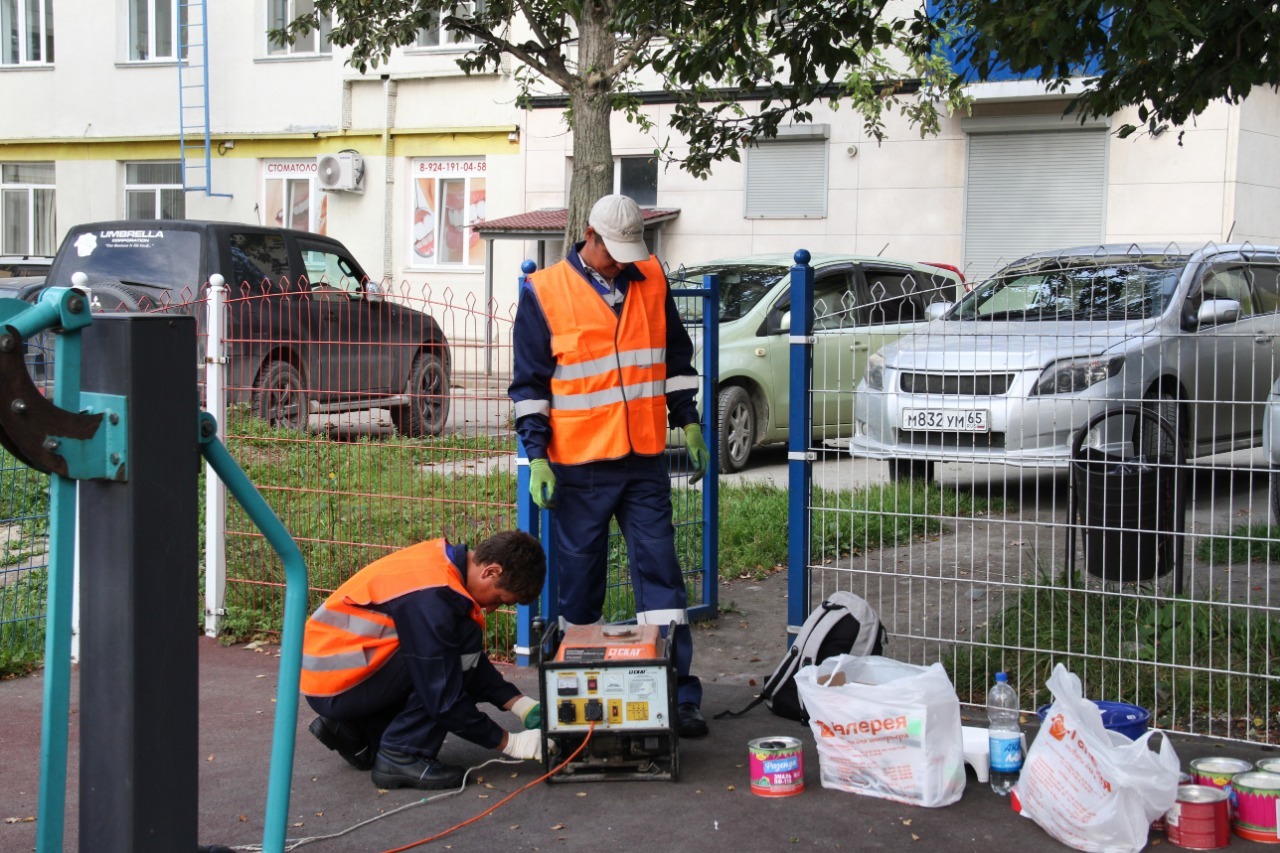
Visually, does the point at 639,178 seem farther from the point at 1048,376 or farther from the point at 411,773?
the point at 411,773

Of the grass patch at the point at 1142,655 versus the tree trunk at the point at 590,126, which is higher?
the tree trunk at the point at 590,126

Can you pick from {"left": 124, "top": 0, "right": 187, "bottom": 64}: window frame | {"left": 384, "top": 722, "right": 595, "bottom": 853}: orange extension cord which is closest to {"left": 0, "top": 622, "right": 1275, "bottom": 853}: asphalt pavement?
{"left": 384, "top": 722, "right": 595, "bottom": 853}: orange extension cord

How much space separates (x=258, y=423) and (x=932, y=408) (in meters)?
3.36

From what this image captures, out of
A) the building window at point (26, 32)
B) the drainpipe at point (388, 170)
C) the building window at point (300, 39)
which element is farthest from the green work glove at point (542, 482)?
the building window at point (26, 32)

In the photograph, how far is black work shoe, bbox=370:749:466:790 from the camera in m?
4.64

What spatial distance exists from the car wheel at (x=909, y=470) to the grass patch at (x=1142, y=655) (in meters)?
0.59

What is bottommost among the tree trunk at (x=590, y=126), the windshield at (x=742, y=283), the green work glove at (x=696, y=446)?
the green work glove at (x=696, y=446)

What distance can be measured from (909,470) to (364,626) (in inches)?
85.8

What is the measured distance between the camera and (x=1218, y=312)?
19.9 ft

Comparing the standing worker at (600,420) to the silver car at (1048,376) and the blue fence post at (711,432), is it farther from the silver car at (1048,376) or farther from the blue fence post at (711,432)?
the blue fence post at (711,432)

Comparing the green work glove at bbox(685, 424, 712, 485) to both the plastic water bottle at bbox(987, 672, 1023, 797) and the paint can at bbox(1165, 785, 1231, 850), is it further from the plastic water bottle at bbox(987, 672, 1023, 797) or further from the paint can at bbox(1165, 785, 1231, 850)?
the paint can at bbox(1165, 785, 1231, 850)

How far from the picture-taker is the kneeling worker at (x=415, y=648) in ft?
15.0

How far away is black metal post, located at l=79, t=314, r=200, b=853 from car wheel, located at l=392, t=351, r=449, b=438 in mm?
3895

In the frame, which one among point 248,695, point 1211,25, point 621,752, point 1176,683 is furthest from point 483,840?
point 1211,25
